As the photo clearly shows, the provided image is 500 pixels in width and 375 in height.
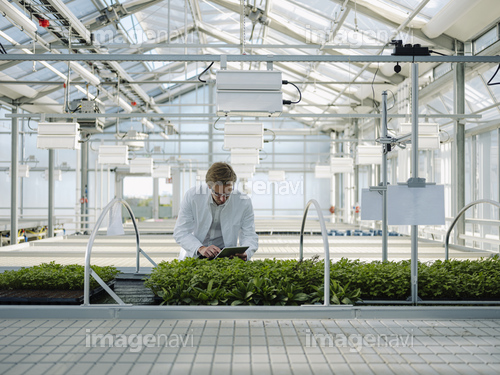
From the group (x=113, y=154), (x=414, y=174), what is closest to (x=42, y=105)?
(x=113, y=154)

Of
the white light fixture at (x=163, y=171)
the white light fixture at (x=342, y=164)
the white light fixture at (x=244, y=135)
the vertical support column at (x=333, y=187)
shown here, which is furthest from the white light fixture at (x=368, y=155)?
the vertical support column at (x=333, y=187)

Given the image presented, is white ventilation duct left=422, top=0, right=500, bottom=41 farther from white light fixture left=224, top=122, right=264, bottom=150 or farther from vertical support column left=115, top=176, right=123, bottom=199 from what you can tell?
vertical support column left=115, top=176, right=123, bottom=199

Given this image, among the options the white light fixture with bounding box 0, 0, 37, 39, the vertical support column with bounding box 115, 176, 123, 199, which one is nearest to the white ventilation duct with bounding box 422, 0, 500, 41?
the white light fixture with bounding box 0, 0, 37, 39

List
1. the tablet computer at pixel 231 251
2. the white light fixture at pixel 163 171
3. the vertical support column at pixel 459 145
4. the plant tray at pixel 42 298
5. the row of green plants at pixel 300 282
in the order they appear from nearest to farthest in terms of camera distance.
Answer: the row of green plants at pixel 300 282, the plant tray at pixel 42 298, the tablet computer at pixel 231 251, the vertical support column at pixel 459 145, the white light fixture at pixel 163 171

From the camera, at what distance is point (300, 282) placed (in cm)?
296

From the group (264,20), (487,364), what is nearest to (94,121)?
(264,20)

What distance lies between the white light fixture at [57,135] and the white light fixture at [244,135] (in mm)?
2132

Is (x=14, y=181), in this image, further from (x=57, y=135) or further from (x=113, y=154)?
(x=57, y=135)

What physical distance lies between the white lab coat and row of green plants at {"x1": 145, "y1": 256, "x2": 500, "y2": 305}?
0.56 metres

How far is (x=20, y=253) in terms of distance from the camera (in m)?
6.76

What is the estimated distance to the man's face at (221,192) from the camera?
3629 mm

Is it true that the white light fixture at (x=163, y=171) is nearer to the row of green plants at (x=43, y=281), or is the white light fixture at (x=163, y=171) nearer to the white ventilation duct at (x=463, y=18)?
the white ventilation duct at (x=463, y=18)

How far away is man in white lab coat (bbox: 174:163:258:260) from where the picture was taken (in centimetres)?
372

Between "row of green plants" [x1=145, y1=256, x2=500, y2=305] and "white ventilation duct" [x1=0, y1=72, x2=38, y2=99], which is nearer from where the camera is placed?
"row of green plants" [x1=145, y1=256, x2=500, y2=305]
